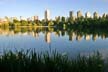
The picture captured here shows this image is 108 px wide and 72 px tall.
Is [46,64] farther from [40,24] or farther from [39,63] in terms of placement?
[40,24]

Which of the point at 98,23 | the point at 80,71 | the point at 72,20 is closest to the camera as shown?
the point at 80,71

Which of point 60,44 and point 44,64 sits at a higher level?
point 44,64

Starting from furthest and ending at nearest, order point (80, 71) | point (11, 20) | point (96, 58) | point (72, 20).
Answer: point (11, 20), point (72, 20), point (96, 58), point (80, 71)

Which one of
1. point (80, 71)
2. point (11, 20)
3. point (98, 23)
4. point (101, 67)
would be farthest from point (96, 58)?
point (11, 20)

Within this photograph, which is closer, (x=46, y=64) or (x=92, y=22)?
(x=46, y=64)

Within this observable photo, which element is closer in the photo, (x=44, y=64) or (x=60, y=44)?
(x=44, y=64)

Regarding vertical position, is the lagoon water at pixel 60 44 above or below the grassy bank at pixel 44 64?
below

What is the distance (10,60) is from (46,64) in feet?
3.11

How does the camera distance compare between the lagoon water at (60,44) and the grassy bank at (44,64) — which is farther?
the lagoon water at (60,44)

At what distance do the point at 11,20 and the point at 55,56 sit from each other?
97.8 metres

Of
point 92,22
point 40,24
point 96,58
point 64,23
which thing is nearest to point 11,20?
point 40,24

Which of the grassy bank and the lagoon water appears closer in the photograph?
the grassy bank

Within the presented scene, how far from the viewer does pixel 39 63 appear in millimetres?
7281

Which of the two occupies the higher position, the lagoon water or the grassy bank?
the grassy bank
